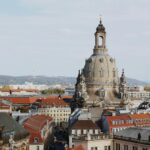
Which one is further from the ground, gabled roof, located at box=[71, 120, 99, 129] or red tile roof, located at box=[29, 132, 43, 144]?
gabled roof, located at box=[71, 120, 99, 129]

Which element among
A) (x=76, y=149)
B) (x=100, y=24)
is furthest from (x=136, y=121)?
(x=100, y=24)

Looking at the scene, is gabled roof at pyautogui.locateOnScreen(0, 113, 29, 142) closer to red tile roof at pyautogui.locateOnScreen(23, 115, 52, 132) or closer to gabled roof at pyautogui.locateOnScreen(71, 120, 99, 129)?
red tile roof at pyautogui.locateOnScreen(23, 115, 52, 132)

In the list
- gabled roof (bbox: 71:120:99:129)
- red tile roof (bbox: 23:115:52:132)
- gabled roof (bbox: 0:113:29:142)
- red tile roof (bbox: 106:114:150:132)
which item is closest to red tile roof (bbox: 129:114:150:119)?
red tile roof (bbox: 106:114:150:132)

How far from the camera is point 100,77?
504 ft

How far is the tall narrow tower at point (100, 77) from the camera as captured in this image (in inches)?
6009

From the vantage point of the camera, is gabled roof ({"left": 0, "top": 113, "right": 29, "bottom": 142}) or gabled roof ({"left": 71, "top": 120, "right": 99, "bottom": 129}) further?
gabled roof ({"left": 71, "top": 120, "right": 99, "bottom": 129})

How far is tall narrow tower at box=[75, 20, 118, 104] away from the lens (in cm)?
15262

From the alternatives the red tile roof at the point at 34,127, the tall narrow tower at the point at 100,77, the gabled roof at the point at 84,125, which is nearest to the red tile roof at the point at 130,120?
the gabled roof at the point at 84,125

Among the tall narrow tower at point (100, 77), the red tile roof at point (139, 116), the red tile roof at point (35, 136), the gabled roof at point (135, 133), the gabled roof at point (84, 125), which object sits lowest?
the red tile roof at point (35, 136)

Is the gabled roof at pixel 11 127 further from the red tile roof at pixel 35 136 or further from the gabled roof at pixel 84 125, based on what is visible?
the gabled roof at pixel 84 125

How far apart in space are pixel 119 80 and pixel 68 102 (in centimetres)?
2981

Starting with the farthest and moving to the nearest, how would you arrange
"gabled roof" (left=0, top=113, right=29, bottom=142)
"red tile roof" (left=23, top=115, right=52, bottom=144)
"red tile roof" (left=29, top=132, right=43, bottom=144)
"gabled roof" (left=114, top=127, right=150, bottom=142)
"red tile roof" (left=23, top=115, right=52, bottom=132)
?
"red tile roof" (left=23, top=115, right=52, bottom=132) < "red tile roof" (left=23, top=115, right=52, bottom=144) < "red tile roof" (left=29, top=132, right=43, bottom=144) < "gabled roof" (left=114, top=127, right=150, bottom=142) < "gabled roof" (left=0, top=113, right=29, bottom=142)

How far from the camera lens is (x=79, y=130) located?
3573 inches

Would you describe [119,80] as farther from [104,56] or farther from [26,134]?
[26,134]
